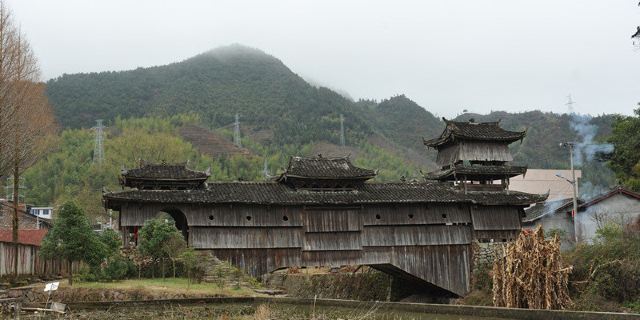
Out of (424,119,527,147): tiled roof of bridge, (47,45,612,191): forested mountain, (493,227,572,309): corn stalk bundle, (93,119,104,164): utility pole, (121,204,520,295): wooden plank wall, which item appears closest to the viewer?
(493,227,572,309): corn stalk bundle

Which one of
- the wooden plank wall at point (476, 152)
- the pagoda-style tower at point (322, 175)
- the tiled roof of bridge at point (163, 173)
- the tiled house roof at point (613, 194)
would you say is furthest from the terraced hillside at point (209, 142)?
the tiled roof of bridge at point (163, 173)

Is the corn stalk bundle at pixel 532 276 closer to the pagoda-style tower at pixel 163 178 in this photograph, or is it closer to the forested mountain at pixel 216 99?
the pagoda-style tower at pixel 163 178

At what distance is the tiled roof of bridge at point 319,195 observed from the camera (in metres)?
26.4

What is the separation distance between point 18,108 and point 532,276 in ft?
58.2

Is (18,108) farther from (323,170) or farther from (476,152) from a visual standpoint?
(476,152)

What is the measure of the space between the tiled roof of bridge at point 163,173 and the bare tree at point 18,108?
3.95 m

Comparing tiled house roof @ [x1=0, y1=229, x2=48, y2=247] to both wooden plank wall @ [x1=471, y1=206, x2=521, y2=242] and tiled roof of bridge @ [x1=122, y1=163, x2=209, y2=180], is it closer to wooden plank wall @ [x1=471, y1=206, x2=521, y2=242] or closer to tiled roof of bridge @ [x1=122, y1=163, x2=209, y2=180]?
tiled roof of bridge @ [x1=122, y1=163, x2=209, y2=180]

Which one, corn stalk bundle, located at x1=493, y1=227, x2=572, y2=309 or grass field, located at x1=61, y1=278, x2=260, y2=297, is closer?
corn stalk bundle, located at x1=493, y1=227, x2=572, y2=309

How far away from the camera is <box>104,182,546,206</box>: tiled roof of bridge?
26.4 metres

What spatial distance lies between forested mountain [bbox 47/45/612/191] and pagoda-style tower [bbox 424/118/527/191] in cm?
4387

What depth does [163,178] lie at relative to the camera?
87.3 ft

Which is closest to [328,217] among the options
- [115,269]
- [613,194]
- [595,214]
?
[115,269]

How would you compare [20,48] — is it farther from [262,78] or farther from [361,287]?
[262,78]

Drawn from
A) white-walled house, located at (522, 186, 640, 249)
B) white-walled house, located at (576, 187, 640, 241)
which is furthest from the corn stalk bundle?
white-walled house, located at (576, 187, 640, 241)
